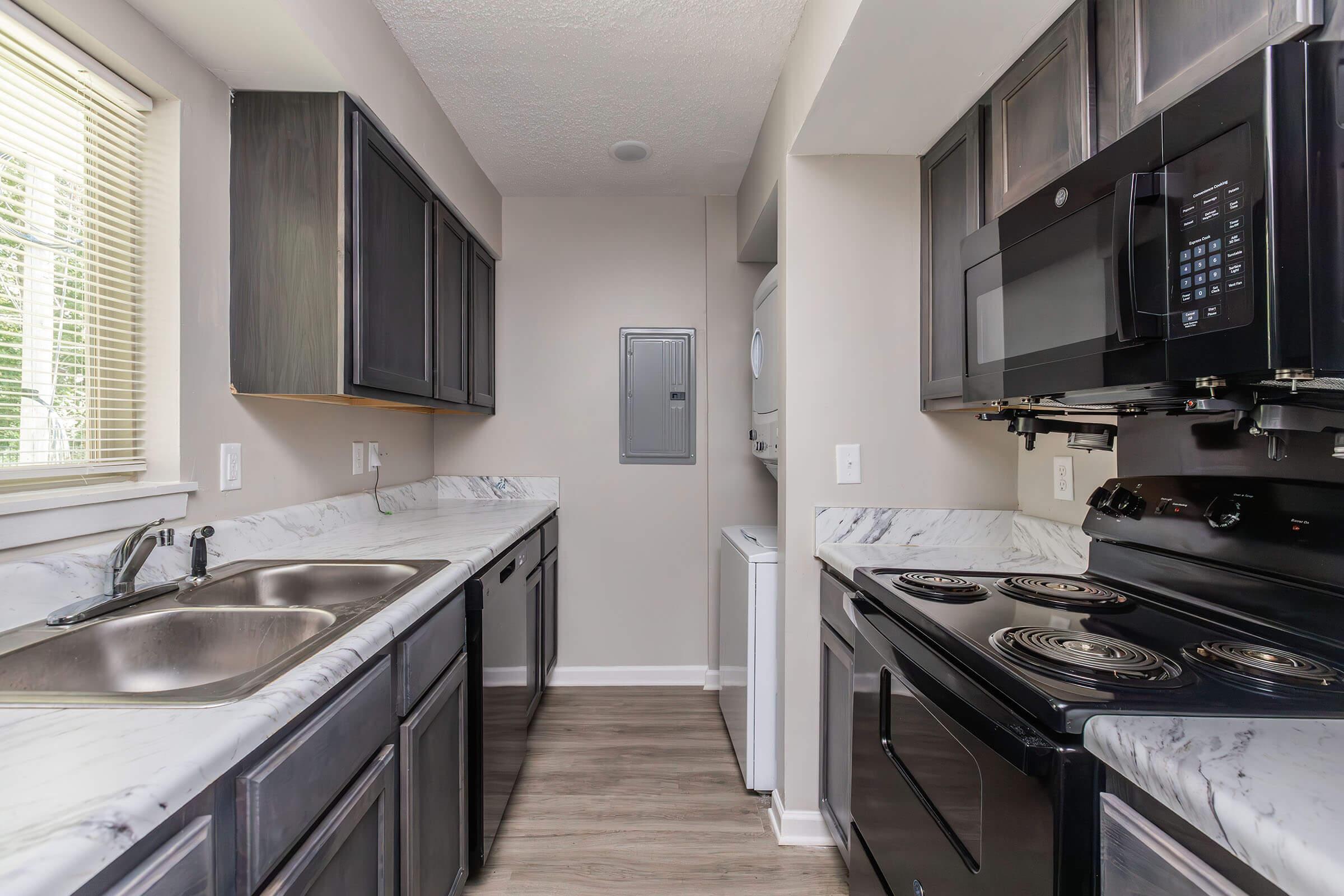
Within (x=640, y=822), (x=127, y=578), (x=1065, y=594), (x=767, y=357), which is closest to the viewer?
(x=127, y=578)

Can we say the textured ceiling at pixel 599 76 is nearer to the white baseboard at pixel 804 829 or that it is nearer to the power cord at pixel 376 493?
the power cord at pixel 376 493

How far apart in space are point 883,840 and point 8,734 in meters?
1.47

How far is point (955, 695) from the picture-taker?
1053 millimetres

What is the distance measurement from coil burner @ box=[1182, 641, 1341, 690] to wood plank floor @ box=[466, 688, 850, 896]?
4.23ft

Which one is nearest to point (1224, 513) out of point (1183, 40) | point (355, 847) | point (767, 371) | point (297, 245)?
point (1183, 40)

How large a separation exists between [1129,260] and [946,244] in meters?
0.91

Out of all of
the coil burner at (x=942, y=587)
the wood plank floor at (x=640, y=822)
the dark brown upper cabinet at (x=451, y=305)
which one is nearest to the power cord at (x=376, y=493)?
the dark brown upper cabinet at (x=451, y=305)

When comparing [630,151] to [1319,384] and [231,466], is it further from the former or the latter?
[1319,384]

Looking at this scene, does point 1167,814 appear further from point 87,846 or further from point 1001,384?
point 87,846

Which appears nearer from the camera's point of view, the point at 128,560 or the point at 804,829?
the point at 128,560

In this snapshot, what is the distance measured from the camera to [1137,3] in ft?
3.42

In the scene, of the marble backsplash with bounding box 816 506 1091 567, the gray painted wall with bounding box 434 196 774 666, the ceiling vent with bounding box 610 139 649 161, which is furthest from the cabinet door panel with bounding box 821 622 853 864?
the ceiling vent with bounding box 610 139 649 161

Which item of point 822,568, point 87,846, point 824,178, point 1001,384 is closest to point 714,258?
point 824,178

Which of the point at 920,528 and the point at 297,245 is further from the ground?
the point at 297,245
